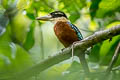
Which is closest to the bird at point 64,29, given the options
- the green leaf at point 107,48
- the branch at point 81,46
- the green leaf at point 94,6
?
the green leaf at point 94,6

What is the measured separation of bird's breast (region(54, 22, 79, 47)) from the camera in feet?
11.0

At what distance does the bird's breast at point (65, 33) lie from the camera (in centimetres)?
336

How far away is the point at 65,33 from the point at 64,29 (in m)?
0.06

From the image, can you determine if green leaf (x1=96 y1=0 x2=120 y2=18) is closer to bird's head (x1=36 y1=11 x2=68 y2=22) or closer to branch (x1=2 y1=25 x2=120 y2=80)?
bird's head (x1=36 y1=11 x2=68 y2=22)

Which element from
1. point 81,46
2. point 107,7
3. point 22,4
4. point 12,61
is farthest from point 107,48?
point 12,61

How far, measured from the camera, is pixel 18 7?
3.06 meters

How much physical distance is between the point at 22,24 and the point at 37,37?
2.07 ft

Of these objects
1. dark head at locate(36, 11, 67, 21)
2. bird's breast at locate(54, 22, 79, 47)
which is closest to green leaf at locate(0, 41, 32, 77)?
bird's breast at locate(54, 22, 79, 47)

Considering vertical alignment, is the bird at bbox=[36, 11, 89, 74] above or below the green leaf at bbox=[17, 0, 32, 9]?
below

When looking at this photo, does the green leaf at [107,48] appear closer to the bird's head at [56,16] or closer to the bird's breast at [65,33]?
the bird's breast at [65,33]

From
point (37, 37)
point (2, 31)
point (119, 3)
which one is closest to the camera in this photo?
point (2, 31)

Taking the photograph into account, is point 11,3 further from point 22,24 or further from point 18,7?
point 22,24

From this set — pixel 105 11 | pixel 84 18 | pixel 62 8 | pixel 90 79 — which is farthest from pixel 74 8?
pixel 90 79

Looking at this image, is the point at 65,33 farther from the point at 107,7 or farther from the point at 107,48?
the point at 107,48
